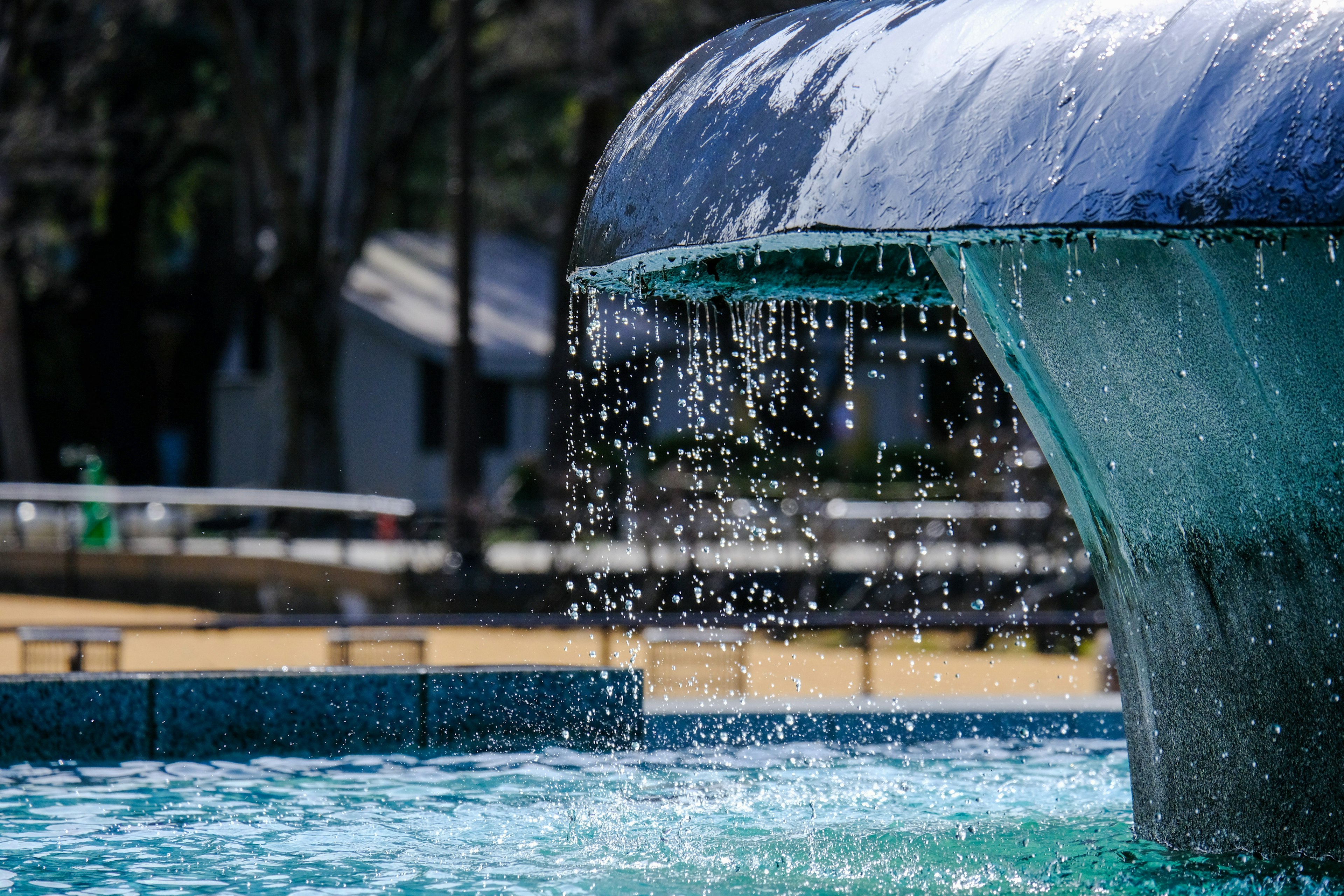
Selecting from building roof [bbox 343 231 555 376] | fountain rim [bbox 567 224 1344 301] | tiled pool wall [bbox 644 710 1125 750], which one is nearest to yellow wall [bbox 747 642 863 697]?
tiled pool wall [bbox 644 710 1125 750]

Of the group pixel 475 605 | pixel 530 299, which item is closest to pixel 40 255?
pixel 530 299

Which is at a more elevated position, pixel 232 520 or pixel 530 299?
pixel 530 299

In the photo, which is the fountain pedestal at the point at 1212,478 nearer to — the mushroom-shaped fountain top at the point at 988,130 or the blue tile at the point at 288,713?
the mushroom-shaped fountain top at the point at 988,130

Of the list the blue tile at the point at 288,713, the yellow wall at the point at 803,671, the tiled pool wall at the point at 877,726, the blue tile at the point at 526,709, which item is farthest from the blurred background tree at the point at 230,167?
the tiled pool wall at the point at 877,726

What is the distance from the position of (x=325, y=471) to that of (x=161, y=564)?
598 centimetres

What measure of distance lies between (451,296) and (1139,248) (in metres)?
30.9

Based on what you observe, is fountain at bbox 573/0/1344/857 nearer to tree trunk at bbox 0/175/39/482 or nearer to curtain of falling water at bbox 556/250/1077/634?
curtain of falling water at bbox 556/250/1077/634

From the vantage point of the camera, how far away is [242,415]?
127ft

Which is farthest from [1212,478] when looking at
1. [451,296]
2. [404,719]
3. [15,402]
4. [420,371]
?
[451,296]

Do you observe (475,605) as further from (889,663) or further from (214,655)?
(889,663)

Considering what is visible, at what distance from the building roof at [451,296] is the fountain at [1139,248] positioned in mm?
24958

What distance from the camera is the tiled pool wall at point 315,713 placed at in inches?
359

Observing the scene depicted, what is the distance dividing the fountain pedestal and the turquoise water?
36 centimetres

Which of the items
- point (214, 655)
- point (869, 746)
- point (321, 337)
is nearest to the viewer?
point (869, 746)
